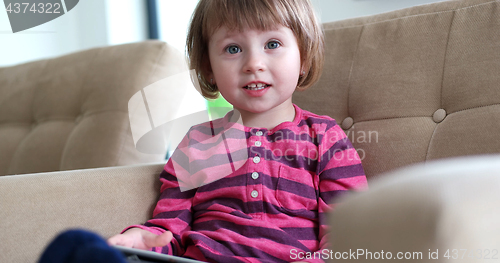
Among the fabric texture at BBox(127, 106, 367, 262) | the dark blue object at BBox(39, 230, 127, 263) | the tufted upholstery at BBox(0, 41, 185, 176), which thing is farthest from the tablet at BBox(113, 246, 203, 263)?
the tufted upholstery at BBox(0, 41, 185, 176)

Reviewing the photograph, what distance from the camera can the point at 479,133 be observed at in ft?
2.45

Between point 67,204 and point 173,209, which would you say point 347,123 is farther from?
point 67,204

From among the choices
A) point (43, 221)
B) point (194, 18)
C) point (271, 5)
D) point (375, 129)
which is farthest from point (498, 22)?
point (43, 221)

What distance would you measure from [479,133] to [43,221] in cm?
80

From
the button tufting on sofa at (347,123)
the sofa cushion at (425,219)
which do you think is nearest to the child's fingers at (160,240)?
the sofa cushion at (425,219)

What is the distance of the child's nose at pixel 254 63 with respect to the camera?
80 centimetres

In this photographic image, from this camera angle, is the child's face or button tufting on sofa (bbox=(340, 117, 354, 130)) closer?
the child's face

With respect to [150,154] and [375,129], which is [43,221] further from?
[375,129]

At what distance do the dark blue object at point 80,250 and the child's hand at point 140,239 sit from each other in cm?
30

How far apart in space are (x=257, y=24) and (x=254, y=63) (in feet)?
0.25

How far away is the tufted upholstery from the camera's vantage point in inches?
47.2

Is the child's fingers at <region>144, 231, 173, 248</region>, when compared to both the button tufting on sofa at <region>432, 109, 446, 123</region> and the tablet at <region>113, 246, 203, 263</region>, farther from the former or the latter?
the button tufting on sofa at <region>432, 109, 446, 123</region>

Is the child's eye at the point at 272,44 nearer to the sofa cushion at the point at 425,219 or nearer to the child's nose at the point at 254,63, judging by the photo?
the child's nose at the point at 254,63

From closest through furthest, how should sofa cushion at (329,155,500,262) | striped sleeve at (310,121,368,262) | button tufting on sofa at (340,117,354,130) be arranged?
1. sofa cushion at (329,155,500,262)
2. striped sleeve at (310,121,368,262)
3. button tufting on sofa at (340,117,354,130)
